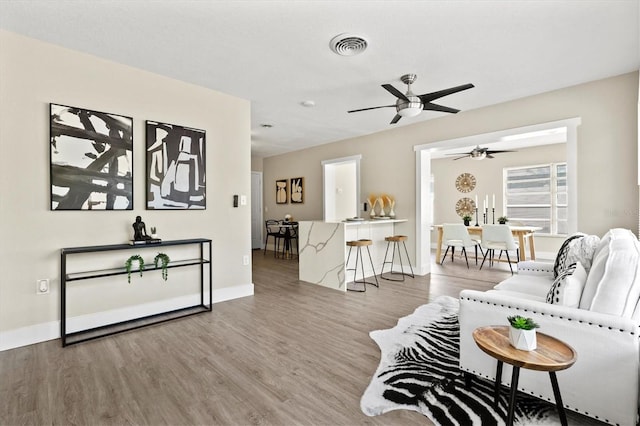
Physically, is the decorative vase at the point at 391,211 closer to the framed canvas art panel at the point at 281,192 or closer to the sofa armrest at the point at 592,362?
the framed canvas art panel at the point at 281,192

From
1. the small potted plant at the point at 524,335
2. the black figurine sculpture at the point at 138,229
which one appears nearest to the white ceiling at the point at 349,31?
the black figurine sculpture at the point at 138,229

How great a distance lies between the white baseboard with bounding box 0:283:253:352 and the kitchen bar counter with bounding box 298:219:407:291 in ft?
4.42

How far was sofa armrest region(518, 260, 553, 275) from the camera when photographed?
3.14 metres

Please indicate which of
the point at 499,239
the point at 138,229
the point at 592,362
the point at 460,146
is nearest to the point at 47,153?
the point at 138,229

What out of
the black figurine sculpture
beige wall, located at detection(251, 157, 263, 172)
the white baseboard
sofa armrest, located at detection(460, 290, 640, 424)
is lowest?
the white baseboard

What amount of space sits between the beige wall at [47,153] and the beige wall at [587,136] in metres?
3.41

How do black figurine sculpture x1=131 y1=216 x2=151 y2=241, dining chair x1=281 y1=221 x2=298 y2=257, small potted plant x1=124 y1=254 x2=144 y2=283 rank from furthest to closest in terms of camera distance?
1. dining chair x1=281 y1=221 x2=298 y2=257
2. black figurine sculpture x1=131 y1=216 x2=151 y2=241
3. small potted plant x1=124 y1=254 x2=144 y2=283

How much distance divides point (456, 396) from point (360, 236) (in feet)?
10.7

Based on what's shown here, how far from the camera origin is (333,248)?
4.61m

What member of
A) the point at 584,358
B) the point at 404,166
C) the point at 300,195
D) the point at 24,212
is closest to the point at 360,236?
the point at 404,166

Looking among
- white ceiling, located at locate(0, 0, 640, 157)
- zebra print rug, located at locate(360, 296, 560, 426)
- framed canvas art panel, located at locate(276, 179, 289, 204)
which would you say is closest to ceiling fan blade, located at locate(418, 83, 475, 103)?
white ceiling, located at locate(0, 0, 640, 157)

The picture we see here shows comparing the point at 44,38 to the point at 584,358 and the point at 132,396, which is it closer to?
the point at 132,396

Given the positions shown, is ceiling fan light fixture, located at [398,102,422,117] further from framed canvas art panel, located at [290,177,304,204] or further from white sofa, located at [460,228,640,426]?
framed canvas art panel, located at [290,177,304,204]

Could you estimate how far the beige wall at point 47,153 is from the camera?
2600 mm
